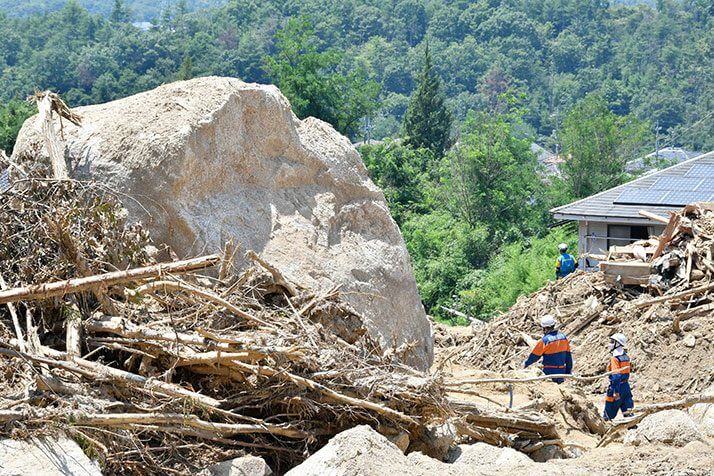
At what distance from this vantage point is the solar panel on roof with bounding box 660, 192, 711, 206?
25891 mm

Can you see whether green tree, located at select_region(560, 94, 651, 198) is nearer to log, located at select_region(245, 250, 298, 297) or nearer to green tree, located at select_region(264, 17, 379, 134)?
green tree, located at select_region(264, 17, 379, 134)

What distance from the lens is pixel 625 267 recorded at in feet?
62.3

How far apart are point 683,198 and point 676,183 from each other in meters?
1.69

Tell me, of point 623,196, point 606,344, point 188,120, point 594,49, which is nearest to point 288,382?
point 188,120

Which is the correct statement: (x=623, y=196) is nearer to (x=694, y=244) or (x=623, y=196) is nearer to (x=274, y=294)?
(x=694, y=244)

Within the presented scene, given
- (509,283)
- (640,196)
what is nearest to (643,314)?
(640,196)

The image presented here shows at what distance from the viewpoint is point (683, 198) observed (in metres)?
26.4

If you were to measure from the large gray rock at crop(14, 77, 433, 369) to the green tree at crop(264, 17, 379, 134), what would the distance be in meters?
39.6

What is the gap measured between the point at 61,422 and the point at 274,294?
2582 mm

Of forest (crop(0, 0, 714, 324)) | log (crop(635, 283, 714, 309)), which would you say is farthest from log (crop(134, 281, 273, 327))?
forest (crop(0, 0, 714, 324))

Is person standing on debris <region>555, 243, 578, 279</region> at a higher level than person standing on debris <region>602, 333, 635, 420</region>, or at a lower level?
lower

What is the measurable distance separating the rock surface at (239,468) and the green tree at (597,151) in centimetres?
4473

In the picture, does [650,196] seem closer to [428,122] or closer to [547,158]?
[428,122]

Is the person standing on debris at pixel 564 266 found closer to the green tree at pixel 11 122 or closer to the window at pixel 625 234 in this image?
the window at pixel 625 234
